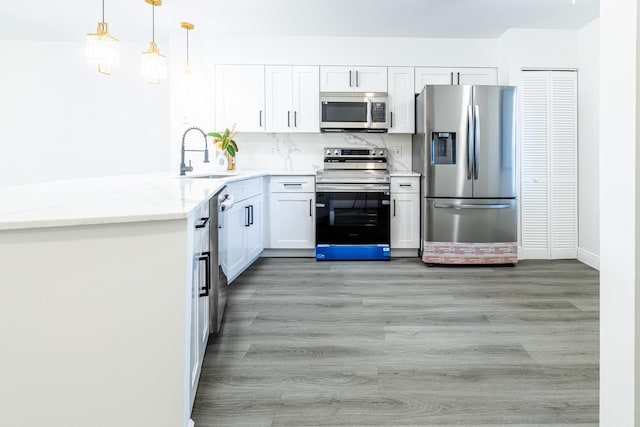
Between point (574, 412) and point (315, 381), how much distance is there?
3.48 ft

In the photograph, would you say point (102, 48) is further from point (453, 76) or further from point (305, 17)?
point (453, 76)

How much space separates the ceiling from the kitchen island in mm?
3071

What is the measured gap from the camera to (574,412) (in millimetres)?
1658

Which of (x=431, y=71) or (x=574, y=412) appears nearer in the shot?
(x=574, y=412)

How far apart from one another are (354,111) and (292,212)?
129 centimetres

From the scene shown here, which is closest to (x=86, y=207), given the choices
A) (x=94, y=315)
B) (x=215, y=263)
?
(x=94, y=315)

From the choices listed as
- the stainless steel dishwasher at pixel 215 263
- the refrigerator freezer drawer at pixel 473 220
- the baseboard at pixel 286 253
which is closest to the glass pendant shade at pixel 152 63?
the stainless steel dishwasher at pixel 215 263

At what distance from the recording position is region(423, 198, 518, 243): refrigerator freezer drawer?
4.17 meters

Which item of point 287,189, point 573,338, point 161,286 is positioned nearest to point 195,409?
point 161,286

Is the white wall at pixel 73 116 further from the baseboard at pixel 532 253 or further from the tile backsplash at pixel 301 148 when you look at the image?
the baseboard at pixel 532 253

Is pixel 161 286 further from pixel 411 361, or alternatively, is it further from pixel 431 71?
pixel 431 71

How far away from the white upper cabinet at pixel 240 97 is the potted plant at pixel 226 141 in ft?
0.31

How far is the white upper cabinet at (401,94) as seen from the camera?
464cm

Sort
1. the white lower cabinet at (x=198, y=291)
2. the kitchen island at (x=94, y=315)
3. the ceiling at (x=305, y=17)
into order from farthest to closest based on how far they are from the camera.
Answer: the ceiling at (x=305, y=17)
the white lower cabinet at (x=198, y=291)
the kitchen island at (x=94, y=315)
